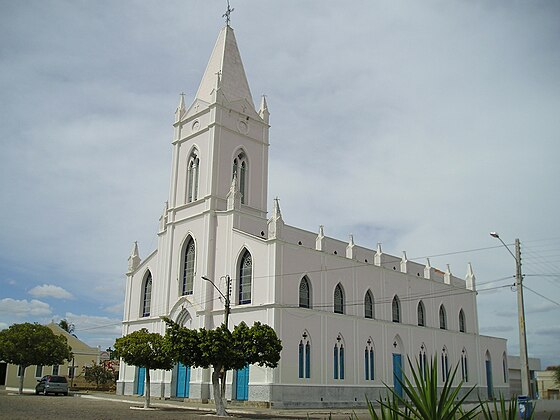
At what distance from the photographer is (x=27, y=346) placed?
43500 mm

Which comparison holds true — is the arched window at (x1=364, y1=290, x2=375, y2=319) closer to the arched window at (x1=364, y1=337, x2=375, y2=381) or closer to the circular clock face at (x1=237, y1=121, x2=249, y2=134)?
the arched window at (x1=364, y1=337, x2=375, y2=381)

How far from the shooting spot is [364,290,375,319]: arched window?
42688 millimetres

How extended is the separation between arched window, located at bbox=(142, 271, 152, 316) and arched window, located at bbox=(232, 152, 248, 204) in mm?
9811

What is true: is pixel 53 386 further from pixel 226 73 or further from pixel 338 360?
pixel 226 73

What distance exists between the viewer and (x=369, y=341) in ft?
136

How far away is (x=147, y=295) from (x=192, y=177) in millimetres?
9779

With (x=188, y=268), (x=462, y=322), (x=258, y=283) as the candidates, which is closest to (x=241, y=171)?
(x=188, y=268)

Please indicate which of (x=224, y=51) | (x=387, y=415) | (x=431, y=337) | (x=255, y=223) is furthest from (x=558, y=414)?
(x=224, y=51)

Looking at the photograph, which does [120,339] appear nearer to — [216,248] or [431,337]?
[216,248]

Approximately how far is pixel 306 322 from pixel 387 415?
98.5ft

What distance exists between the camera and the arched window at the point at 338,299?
39.9 m

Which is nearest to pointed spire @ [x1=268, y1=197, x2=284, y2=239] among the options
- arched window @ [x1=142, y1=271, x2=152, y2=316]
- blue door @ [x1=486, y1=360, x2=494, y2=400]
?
arched window @ [x1=142, y1=271, x2=152, y2=316]

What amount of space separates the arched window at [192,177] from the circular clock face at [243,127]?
3692 mm

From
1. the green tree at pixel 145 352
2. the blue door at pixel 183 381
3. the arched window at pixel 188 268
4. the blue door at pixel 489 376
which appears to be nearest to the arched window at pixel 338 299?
the arched window at pixel 188 268
